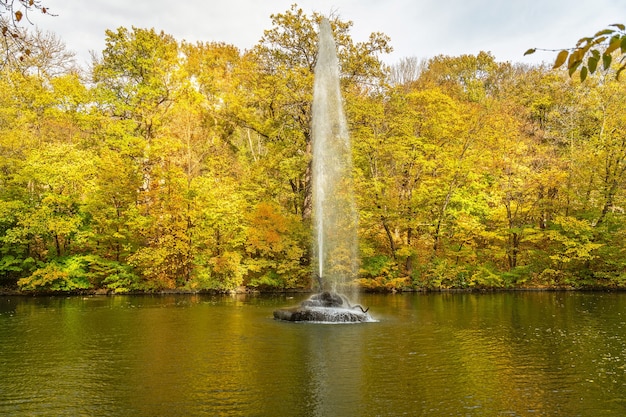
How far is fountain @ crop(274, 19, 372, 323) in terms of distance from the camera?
24.2 m

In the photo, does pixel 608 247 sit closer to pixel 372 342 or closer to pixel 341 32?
pixel 341 32

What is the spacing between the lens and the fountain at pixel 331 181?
2417 cm

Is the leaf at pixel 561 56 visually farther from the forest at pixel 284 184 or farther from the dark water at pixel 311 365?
the forest at pixel 284 184

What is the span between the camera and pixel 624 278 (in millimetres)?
29516

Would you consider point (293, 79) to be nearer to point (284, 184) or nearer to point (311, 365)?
point (284, 184)

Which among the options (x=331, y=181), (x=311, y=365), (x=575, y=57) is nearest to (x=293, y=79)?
(x=331, y=181)

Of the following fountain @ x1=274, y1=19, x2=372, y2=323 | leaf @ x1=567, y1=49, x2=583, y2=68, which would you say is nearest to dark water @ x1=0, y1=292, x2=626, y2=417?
leaf @ x1=567, y1=49, x2=583, y2=68

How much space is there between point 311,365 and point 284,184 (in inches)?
969

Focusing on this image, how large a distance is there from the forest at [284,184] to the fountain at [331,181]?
144 centimetres

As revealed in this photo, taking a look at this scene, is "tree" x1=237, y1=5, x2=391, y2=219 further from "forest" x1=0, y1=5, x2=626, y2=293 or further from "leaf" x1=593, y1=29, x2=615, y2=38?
"leaf" x1=593, y1=29, x2=615, y2=38

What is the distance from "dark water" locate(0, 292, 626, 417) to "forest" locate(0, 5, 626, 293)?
11493 millimetres

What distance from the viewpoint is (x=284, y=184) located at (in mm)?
34188

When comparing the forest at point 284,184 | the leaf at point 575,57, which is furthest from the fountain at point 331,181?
the leaf at point 575,57

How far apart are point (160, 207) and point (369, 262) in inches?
523
